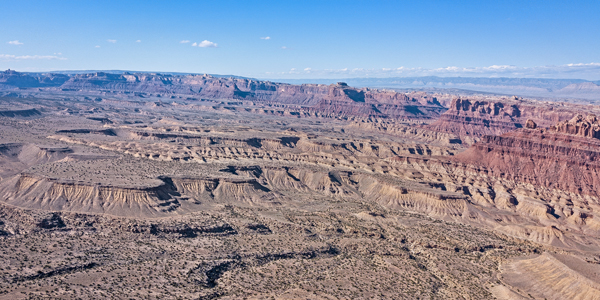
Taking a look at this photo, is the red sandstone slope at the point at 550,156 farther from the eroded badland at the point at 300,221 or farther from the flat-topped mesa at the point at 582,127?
the eroded badland at the point at 300,221

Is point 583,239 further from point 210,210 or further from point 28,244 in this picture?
point 28,244

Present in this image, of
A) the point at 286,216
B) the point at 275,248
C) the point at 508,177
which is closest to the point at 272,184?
the point at 286,216

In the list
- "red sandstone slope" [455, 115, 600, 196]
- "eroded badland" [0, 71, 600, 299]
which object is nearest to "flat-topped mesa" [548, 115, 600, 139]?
"red sandstone slope" [455, 115, 600, 196]

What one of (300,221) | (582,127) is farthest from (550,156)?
(300,221)

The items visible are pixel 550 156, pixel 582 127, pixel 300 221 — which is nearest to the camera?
pixel 300 221

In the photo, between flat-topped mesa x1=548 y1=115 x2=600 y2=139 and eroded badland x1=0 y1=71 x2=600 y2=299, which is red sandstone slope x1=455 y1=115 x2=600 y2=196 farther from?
eroded badland x1=0 y1=71 x2=600 y2=299

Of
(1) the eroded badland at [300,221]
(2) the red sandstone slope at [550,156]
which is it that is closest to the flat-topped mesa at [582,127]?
(2) the red sandstone slope at [550,156]

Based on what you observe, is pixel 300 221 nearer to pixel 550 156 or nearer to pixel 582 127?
pixel 550 156
